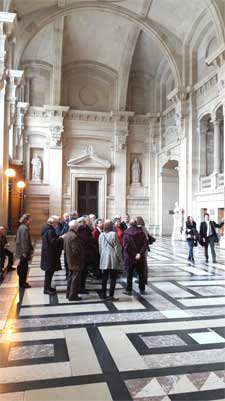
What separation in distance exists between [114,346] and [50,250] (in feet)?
9.00

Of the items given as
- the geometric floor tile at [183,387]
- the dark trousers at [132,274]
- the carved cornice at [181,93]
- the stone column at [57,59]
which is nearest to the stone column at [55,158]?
the stone column at [57,59]

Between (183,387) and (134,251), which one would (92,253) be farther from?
(183,387)

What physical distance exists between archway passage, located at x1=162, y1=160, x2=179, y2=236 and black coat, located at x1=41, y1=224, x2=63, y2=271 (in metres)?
18.7

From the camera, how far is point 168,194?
24766 mm

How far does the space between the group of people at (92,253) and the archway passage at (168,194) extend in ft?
58.8

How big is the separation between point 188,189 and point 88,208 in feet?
26.0

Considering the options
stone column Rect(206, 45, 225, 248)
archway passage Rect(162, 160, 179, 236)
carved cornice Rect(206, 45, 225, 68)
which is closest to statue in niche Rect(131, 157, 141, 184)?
archway passage Rect(162, 160, 179, 236)

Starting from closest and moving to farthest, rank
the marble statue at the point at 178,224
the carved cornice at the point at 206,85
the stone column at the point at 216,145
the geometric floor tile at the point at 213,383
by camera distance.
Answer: the geometric floor tile at the point at 213,383 < the carved cornice at the point at 206,85 < the stone column at the point at 216,145 < the marble statue at the point at 178,224

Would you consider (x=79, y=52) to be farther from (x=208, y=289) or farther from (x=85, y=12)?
(x=208, y=289)

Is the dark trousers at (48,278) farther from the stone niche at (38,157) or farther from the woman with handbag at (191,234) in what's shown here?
the stone niche at (38,157)

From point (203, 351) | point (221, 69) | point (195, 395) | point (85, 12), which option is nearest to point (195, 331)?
point (203, 351)

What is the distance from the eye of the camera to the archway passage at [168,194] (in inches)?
962

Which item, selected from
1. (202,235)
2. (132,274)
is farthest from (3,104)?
(132,274)

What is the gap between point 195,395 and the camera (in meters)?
2.77
